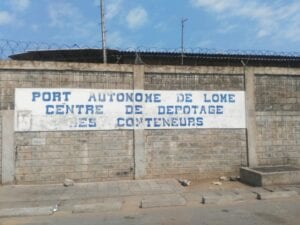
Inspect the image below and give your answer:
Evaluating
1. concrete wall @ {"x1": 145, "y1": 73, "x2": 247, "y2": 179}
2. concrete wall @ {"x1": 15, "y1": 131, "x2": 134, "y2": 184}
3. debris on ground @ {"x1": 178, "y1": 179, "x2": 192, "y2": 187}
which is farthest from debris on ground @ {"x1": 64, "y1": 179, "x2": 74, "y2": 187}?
debris on ground @ {"x1": 178, "y1": 179, "x2": 192, "y2": 187}

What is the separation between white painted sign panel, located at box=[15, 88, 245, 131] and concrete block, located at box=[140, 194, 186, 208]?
306 cm

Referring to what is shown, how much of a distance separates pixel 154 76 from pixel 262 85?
140 inches

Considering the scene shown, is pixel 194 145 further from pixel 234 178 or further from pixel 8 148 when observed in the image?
pixel 8 148

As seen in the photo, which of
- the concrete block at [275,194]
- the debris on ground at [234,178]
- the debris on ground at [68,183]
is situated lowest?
→ the concrete block at [275,194]

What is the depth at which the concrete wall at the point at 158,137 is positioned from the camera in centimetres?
1175

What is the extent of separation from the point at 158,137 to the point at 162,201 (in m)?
3.40

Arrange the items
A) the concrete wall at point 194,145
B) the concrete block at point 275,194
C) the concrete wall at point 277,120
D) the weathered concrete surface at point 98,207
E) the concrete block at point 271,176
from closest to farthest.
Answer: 1. the weathered concrete surface at point 98,207
2. the concrete block at point 275,194
3. the concrete block at point 271,176
4. the concrete wall at point 194,145
5. the concrete wall at point 277,120

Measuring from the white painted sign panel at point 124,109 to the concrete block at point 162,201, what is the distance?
3.06 metres

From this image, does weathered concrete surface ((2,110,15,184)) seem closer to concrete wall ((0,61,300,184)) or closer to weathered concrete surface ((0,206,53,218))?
concrete wall ((0,61,300,184))

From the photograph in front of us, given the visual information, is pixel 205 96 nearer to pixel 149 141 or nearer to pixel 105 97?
pixel 149 141

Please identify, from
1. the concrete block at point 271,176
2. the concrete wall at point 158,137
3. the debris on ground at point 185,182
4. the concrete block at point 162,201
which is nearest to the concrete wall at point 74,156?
the concrete wall at point 158,137

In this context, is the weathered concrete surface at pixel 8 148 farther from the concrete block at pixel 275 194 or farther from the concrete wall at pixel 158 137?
the concrete block at pixel 275 194

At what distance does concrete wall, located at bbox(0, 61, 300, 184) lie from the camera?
11750mm

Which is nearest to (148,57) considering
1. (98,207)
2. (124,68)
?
(124,68)
